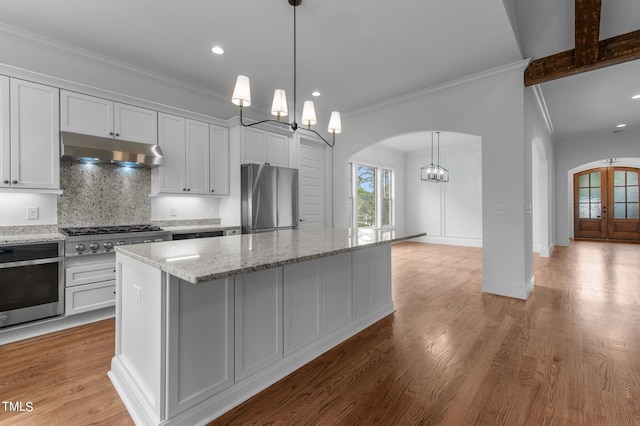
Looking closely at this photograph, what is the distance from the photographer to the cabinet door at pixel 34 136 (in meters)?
2.65

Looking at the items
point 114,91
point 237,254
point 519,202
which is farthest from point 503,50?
point 114,91

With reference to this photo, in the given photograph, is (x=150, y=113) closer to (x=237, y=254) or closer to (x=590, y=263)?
(x=237, y=254)

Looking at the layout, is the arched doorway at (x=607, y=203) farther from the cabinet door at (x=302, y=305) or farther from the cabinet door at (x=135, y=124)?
the cabinet door at (x=135, y=124)

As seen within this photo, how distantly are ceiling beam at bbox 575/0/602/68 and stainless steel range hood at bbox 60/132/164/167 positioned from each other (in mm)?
4625

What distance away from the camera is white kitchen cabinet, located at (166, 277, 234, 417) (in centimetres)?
144

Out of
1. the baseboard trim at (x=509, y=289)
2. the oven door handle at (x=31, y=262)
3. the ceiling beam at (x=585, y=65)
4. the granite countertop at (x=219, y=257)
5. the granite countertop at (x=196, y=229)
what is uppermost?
the ceiling beam at (x=585, y=65)

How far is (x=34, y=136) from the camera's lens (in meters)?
2.74

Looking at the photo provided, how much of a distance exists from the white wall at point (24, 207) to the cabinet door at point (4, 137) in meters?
0.36

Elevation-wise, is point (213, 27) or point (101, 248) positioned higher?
point (213, 27)

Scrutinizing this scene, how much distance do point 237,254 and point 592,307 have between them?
160 inches

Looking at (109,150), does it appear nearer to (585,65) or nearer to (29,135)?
(29,135)

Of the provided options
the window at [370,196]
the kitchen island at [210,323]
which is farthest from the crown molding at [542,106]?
the kitchen island at [210,323]

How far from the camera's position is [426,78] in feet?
13.1

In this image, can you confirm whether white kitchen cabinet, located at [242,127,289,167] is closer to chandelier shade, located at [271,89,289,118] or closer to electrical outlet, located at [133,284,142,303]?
chandelier shade, located at [271,89,289,118]
